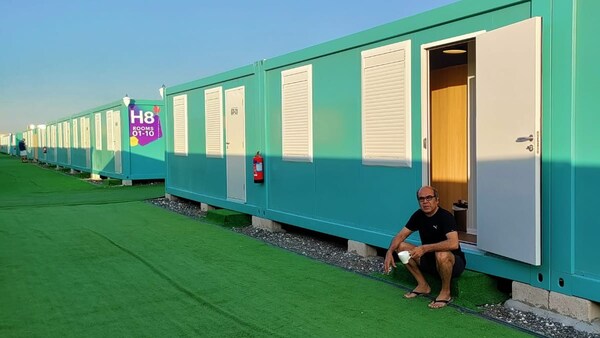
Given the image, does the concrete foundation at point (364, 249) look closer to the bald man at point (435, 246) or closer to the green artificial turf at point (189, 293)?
the green artificial turf at point (189, 293)

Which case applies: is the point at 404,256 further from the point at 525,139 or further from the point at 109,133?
the point at 109,133

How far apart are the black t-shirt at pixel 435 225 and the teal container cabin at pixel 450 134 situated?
0.36 m

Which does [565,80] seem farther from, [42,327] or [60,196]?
[60,196]

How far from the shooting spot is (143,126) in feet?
53.6

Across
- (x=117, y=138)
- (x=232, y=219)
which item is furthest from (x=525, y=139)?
(x=117, y=138)

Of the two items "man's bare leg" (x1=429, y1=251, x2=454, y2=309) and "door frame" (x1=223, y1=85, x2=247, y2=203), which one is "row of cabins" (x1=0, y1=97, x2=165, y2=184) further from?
"man's bare leg" (x1=429, y1=251, x2=454, y2=309)

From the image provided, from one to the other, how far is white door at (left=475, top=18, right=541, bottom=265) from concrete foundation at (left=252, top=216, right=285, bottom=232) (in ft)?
12.9

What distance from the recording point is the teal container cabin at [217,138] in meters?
8.55

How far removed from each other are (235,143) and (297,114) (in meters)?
1.99

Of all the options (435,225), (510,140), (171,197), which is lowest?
(171,197)

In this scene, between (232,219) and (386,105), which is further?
(232,219)

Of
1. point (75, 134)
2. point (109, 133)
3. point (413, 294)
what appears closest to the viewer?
point (413, 294)

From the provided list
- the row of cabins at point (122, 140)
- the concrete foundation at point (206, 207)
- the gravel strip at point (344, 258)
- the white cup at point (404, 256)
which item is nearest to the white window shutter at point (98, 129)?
the row of cabins at point (122, 140)

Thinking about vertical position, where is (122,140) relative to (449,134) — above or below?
above
